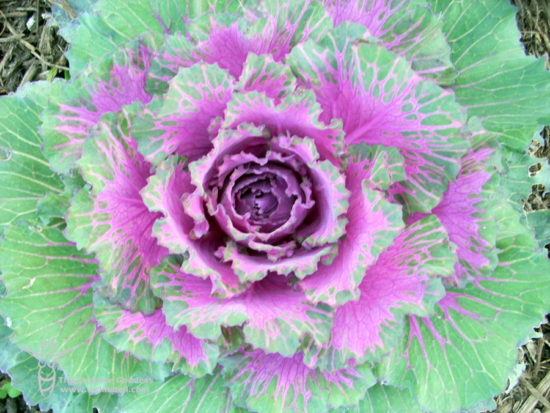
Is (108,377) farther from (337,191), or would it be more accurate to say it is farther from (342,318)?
(337,191)

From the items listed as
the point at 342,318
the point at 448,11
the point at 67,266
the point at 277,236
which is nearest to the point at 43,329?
the point at 67,266

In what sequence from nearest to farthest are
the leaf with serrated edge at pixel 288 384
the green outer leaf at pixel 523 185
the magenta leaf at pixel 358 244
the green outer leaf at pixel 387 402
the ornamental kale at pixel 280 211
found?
the magenta leaf at pixel 358 244 → the ornamental kale at pixel 280 211 → the leaf with serrated edge at pixel 288 384 → the green outer leaf at pixel 387 402 → the green outer leaf at pixel 523 185

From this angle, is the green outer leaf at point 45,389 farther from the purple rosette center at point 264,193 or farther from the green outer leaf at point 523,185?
the green outer leaf at point 523,185

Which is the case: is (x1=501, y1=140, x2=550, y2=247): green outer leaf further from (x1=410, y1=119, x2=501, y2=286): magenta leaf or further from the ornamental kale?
(x1=410, y1=119, x2=501, y2=286): magenta leaf

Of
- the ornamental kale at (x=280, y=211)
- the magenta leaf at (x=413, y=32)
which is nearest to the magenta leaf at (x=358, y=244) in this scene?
the ornamental kale at (x=280, y=211)

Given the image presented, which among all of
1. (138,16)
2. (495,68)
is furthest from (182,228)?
(495,68)

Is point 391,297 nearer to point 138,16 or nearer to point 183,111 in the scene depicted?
point 183,111

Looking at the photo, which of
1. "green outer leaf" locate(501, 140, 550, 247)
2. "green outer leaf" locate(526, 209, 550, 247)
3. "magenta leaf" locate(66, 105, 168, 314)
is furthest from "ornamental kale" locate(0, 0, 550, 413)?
"green outer leaf" locate(526, 209, 550, 247)
